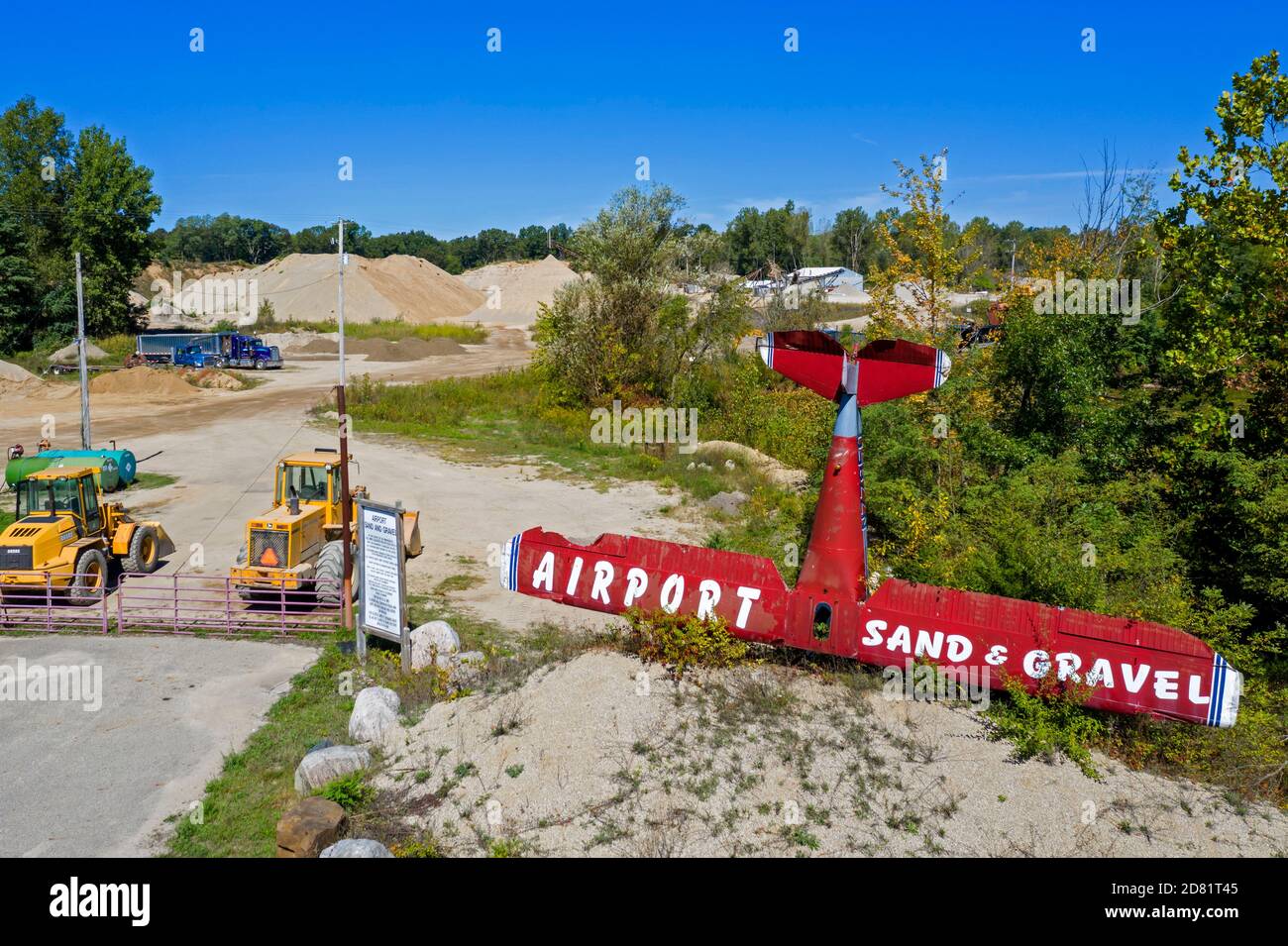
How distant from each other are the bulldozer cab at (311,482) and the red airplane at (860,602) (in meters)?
7.39

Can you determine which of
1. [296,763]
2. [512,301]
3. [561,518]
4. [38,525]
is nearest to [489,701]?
[296,763]

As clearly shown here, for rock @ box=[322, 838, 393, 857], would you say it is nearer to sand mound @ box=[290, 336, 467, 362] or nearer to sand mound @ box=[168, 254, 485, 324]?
sand mound @ box=[290, 336, 467, 362]

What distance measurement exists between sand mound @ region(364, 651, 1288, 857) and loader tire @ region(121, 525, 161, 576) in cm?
1085

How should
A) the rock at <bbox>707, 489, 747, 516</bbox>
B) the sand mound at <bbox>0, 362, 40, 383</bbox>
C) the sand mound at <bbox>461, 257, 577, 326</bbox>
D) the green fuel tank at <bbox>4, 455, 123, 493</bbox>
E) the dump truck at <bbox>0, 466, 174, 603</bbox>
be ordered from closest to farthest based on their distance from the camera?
1. the dump truck at <bbox>0, 466, 174, 603</bbox>
2. the green fuel tank at <bbox>4, 455, 123, 493</bbox>
3. the rock at <bbox>707, 489, 747, 516</bbox>
4. the sand mound at <bbox>0, 362, 40, 383</bbox>
5. the sand mound at <bbox>461, 257, 577, 326</bbox>

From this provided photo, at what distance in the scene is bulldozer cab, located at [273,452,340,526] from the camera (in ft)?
59.6

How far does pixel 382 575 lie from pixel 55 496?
8088 mm

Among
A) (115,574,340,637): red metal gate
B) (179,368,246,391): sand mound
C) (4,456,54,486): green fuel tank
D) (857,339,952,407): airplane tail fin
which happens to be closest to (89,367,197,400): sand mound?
(179,368,246,391): sand mound

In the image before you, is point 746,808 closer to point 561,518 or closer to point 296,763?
point 296,763

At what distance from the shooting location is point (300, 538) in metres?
16.9

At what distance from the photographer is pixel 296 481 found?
18.5 metres

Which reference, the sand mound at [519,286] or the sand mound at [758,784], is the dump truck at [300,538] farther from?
the sand mound at [519,286]

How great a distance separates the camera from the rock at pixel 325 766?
10.1 metres

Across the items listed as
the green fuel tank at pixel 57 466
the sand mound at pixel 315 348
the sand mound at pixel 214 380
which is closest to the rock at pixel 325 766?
the green fuel tank at pixel 57 466

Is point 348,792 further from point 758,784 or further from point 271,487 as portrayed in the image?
point 271,487
